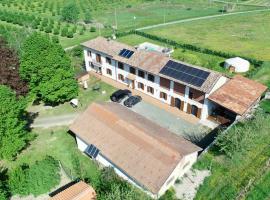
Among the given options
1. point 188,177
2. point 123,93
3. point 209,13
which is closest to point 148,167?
point 188,177

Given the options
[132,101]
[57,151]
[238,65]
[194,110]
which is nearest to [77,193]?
[57,151]

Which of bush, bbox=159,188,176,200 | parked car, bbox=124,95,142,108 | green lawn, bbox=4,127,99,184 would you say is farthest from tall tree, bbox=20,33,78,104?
bush, bbox=159,188,176,200

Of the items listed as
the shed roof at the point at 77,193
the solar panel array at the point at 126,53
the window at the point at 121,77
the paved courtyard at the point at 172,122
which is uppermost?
the solar panel array at the point at 126,53

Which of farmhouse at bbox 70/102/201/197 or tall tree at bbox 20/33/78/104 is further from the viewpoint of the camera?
tall tree at bbox 20/33/78/104

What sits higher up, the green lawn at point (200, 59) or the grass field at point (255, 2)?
the grass field at point (255, 2)

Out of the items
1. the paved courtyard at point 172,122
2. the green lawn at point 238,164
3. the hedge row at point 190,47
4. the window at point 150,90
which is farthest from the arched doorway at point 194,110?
the hedge row at point 190,47

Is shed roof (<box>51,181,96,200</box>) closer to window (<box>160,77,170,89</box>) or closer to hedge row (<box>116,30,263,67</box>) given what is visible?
window (<box>160,77,170,89</box>)

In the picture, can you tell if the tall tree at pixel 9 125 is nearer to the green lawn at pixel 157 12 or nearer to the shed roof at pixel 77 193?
the shed roof at pixel 77 193
